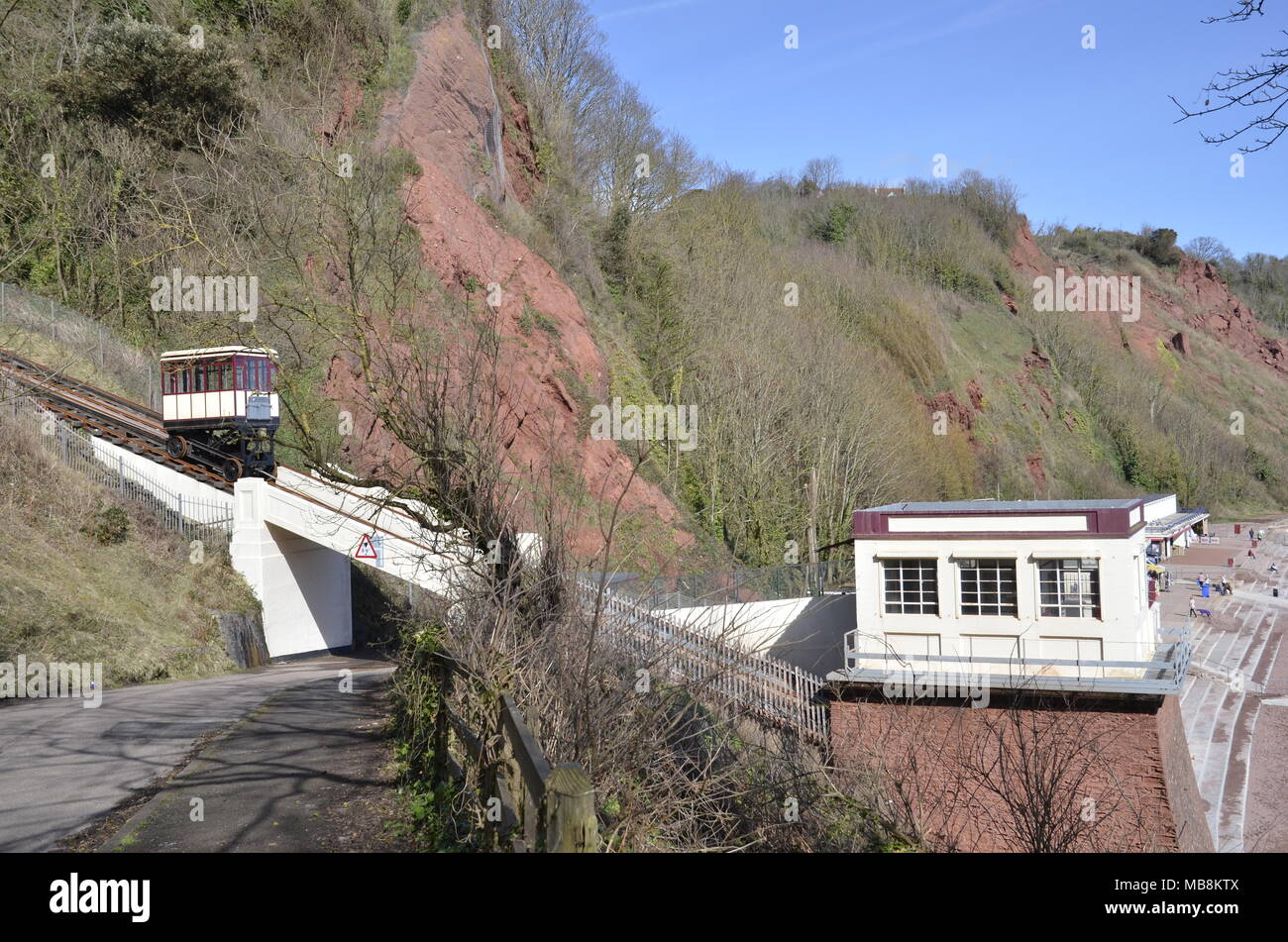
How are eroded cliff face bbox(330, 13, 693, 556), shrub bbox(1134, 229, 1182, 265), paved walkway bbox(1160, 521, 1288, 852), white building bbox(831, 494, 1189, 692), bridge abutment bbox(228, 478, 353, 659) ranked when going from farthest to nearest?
shrub bbox(1134, 229, 1182, 265) → eroded cliff face bbox(330, 13, 693, 556) → paved walkway bbox(1160, 521, 1288, 852) → white building bbox(831, 494, 1189, 692) → bridge abutment bbox(228, 478, 353, 659)

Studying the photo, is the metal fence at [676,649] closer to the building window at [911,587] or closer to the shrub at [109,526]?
the shrub at [109,526]

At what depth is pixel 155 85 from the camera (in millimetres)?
29188

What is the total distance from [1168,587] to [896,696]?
4217 cm

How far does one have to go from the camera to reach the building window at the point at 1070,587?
20.5 m

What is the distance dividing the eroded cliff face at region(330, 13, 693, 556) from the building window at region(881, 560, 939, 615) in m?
8.30

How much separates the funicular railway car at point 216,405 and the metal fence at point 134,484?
54.2 inches

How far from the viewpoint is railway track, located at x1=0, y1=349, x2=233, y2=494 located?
20.4 meters

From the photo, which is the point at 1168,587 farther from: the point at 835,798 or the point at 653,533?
the point at 835,798

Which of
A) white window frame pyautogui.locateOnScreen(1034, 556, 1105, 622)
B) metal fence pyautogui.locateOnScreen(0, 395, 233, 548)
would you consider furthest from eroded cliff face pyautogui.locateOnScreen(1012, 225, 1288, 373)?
metal fence pyautogui.locateOnScreen(0, 395, 233, 548)

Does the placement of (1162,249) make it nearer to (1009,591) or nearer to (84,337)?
(1009,591)

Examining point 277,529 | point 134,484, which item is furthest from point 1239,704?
point 134,484

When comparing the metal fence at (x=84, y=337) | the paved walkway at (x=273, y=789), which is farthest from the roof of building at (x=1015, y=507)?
the metal fence at (x=84, y=337)

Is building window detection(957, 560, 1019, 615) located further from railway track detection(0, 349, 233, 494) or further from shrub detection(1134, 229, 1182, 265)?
shrub detection(1134, 229, 1182, 265)
